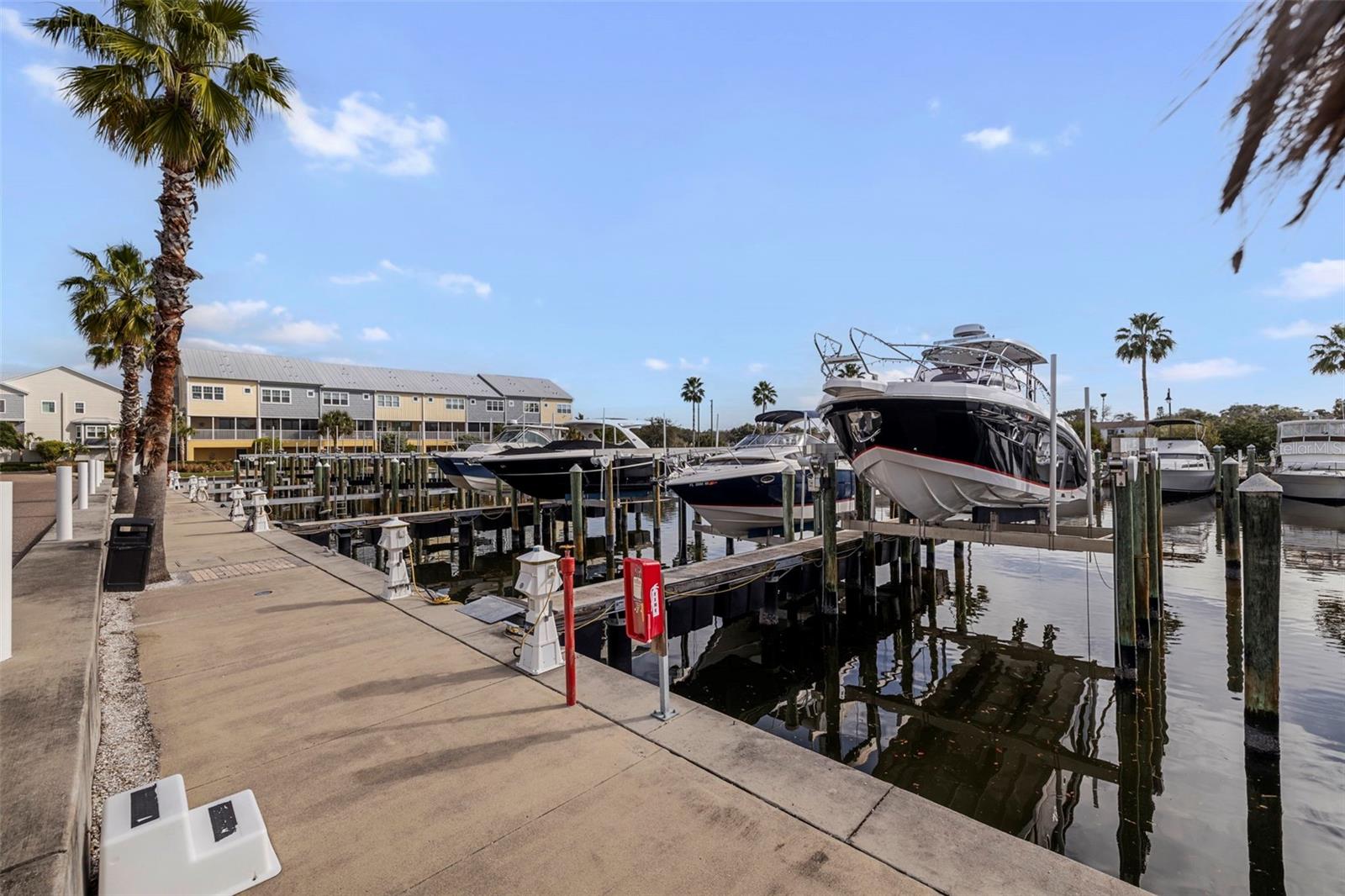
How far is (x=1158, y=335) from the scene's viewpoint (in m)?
48.2

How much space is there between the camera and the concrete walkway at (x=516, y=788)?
9.24 ft

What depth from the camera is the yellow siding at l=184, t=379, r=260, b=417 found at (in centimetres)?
4741

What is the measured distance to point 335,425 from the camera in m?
→ 51.3

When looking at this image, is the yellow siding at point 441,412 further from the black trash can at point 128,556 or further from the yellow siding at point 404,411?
the black trash can at point 128,556

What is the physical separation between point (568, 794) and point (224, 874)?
1590 mm

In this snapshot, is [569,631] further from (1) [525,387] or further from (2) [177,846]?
(1) [525,387]

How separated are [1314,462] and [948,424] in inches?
1079

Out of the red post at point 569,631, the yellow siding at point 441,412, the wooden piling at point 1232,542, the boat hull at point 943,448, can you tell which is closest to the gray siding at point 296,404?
the yellow siding at point 441,412

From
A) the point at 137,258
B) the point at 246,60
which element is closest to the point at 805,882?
the point at 246,60

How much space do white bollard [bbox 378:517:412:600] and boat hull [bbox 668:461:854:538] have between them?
989 centimetres

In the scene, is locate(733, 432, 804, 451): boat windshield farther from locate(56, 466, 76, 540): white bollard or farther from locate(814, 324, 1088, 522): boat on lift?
locate(56, 466, 76, 540): white bollard

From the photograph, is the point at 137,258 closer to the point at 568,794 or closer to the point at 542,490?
the point at 542,490

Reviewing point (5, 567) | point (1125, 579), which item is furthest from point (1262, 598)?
point (5, 567)

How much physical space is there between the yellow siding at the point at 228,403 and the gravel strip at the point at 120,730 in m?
52.1
